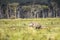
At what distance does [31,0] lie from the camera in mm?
41438

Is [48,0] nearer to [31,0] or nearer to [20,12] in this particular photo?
[31,0]

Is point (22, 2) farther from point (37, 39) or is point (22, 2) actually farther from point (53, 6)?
point (37, 39)

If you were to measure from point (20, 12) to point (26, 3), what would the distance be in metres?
3.16

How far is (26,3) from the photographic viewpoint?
3909cm

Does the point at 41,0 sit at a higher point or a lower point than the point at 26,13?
higher

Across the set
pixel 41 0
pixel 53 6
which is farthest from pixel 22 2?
pixel 53 6

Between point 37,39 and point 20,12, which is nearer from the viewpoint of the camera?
point 37,39

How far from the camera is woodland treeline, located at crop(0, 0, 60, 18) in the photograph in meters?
39.5

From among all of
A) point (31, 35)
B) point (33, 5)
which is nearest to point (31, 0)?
point (33, 5)

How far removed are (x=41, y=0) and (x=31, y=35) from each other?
96.9 feet

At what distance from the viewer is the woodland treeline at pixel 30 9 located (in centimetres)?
3950

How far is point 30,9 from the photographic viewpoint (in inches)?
1604

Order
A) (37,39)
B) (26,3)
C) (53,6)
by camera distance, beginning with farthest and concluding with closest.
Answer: (53,6), (26,3), (37,39)

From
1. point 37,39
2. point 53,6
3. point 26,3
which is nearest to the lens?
point 37,39
